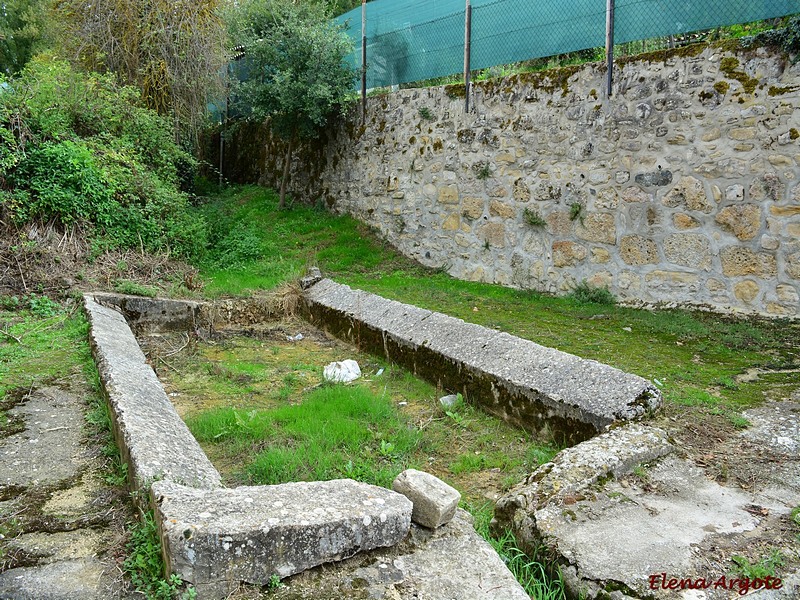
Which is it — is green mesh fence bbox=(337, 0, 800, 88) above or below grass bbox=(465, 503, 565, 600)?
above

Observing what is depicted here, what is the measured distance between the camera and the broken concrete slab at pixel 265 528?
203 centimetres

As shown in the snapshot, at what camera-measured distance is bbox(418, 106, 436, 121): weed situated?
8.89 m

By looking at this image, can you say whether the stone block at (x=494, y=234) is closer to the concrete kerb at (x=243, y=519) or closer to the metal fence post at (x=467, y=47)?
the metal fence post at (x=467, y=47)

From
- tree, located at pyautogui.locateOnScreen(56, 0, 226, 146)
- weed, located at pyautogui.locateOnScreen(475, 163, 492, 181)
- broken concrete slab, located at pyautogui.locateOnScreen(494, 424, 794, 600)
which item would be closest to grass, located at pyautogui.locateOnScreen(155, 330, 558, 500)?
broken concrete slab, located at pyautogui.locateOnScreen(494, 424, 794, 600)

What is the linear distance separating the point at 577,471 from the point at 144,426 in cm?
205

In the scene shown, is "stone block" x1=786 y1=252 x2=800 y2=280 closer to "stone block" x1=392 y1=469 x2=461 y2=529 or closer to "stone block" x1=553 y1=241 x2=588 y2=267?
"stone block" x1=553 y1=241 x2=588 y2=267

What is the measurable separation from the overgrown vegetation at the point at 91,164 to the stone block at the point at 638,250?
534 centimetres

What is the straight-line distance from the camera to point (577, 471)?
119 inches

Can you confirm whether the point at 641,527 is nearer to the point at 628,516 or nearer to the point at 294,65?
the point at 628,516

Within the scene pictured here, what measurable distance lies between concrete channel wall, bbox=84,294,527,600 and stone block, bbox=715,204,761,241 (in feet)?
15.2

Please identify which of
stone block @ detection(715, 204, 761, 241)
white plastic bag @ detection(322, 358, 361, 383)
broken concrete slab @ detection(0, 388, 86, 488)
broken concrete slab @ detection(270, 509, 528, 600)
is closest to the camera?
broken concrete slab @ detection(270, 509, 528, 600)

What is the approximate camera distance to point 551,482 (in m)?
2.98

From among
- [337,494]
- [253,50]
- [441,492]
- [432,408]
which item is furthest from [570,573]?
[253,50]

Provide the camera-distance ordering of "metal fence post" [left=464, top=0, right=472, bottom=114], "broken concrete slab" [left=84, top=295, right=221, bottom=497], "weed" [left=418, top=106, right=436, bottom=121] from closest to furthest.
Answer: "broken concrete slab" [left=84, top=295, right=221, bottom=497], "metal fence post" [left=464, top=0, right=472, bottom=114], "weed" [left=418, top=106, right=436, bottom=121]
